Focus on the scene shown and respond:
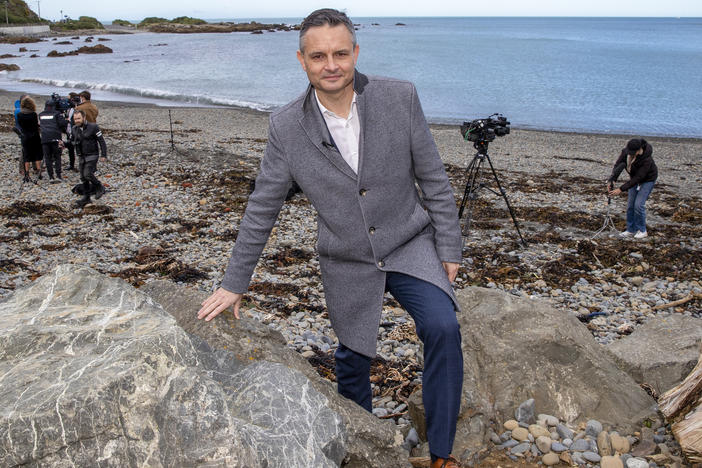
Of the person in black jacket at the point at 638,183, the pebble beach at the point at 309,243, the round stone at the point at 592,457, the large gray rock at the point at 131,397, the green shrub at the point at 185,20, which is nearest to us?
the large gray rock at the point at 131,397

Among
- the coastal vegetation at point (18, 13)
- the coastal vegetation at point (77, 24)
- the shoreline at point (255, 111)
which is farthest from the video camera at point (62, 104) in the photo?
the coastal vegetation at point (77, 24)

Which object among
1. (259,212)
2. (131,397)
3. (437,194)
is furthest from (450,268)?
(131,397)

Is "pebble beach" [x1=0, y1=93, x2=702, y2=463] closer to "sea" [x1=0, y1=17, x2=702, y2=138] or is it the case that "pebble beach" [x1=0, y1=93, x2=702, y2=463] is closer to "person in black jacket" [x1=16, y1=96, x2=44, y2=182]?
"person in black jacket" [x1=16, y1=96, x2=44, y2=182]

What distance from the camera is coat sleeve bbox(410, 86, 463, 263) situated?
287 centimetres

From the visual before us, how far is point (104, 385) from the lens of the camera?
2045 millimetres

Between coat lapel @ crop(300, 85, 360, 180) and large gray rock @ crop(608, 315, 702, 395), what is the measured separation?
8.79 ft

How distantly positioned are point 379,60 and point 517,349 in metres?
62.9

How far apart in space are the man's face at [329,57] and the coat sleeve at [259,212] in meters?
0.41

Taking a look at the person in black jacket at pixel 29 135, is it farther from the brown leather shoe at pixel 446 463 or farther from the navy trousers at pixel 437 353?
the brown leather shoe at pixel 446 463

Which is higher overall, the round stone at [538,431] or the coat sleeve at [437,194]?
the coat sleeve at [437,194]

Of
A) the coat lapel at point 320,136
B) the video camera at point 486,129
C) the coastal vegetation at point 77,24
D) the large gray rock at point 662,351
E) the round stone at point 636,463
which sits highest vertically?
the coastal vegetation at point 77,24

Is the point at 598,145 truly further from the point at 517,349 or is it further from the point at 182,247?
the point at 517,349

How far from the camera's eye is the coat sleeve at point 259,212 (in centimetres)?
296

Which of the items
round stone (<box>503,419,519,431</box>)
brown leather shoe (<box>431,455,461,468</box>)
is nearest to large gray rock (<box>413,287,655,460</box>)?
round stone (<box>503,419,519,431</box>)
